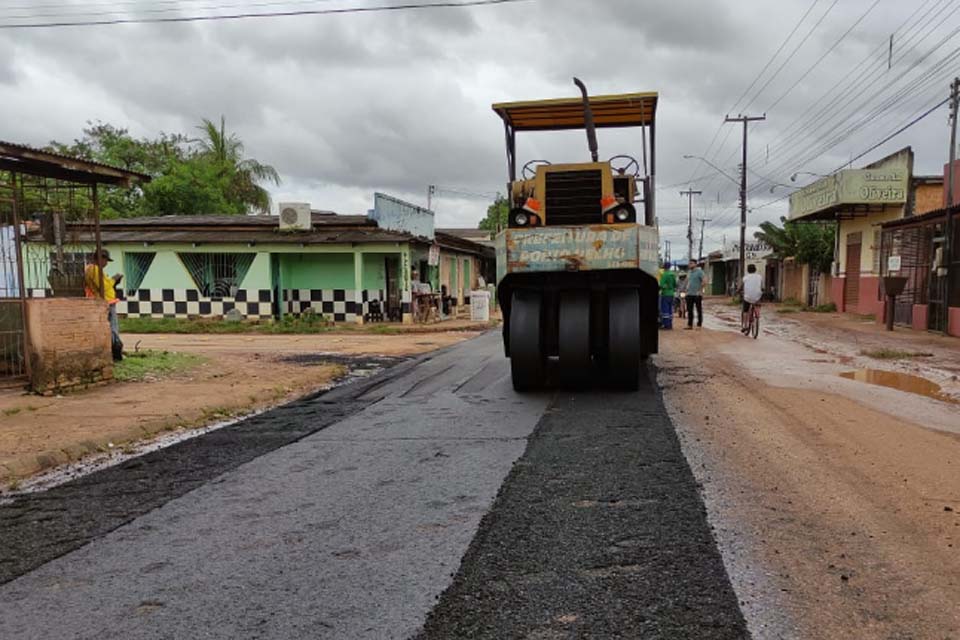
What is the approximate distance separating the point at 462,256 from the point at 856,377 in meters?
20.8

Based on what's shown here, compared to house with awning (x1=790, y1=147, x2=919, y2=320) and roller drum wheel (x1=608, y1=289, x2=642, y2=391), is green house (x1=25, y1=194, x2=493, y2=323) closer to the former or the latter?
roller drum wheel (x1=608, y1=289, x2=642, y2=391)

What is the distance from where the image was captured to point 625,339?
25.4 feet

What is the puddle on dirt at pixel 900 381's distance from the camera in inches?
328

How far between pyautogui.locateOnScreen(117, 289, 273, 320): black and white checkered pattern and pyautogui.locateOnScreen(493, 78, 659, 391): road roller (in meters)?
14.1

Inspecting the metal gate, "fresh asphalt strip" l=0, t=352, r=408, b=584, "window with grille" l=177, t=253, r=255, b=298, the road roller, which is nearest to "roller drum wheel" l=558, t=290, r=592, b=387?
the road roller

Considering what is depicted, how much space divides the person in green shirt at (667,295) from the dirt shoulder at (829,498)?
7.88m

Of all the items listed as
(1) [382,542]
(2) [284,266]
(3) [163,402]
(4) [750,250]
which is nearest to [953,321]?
(3) [163,402]

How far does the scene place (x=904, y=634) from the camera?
8.77 ft

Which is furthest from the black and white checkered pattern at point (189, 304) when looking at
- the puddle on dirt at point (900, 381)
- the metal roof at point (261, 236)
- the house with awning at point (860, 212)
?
the house with awning at point (860, 212)

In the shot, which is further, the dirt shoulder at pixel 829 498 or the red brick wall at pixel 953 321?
the red brick wall at pixel 953 321

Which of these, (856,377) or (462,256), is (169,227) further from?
(856,377)

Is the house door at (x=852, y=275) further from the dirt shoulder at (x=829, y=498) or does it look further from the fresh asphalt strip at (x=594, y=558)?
the fresh asphalt strip at (x=594, y=558)

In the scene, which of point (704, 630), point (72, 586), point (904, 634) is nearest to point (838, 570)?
point (904, 634)

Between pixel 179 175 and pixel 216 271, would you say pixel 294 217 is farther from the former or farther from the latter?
pixel 179 175
